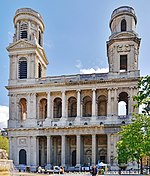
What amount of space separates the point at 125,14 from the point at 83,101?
1985 centimetres

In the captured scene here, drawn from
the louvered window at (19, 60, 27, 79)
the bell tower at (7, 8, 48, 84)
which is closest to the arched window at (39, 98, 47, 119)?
the bell tower at (7, 8, 48, 84)

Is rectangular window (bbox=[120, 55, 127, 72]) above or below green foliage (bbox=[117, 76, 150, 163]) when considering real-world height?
above

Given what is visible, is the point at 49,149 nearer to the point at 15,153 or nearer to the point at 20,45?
the point at 15,153

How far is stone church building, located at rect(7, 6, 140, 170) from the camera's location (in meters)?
65.1

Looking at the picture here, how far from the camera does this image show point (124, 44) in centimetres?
6706

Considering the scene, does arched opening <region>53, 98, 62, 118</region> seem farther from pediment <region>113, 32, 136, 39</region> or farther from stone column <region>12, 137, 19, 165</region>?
pediment <region>113, 32, 136, 39</region>

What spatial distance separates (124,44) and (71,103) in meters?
17.2

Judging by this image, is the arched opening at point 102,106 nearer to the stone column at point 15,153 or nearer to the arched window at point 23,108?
the arched window at point 23,108

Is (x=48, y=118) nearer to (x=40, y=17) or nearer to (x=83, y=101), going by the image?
(x=83, y=101)

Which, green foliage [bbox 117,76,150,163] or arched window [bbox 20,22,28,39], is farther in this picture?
arched window [bbox 20,22,28,39]

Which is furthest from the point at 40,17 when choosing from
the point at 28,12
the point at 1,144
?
the point at 1,144

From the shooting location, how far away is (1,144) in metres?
101

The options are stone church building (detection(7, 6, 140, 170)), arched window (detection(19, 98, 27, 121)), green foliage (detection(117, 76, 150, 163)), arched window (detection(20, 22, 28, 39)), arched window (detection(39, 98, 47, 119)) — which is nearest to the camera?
green foliage (detection(117, 76, 150, 163))

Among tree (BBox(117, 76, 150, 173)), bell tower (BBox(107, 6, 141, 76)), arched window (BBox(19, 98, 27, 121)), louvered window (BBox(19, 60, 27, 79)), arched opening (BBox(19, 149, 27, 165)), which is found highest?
bell tower (BBox(107, 6, 141, 76))
